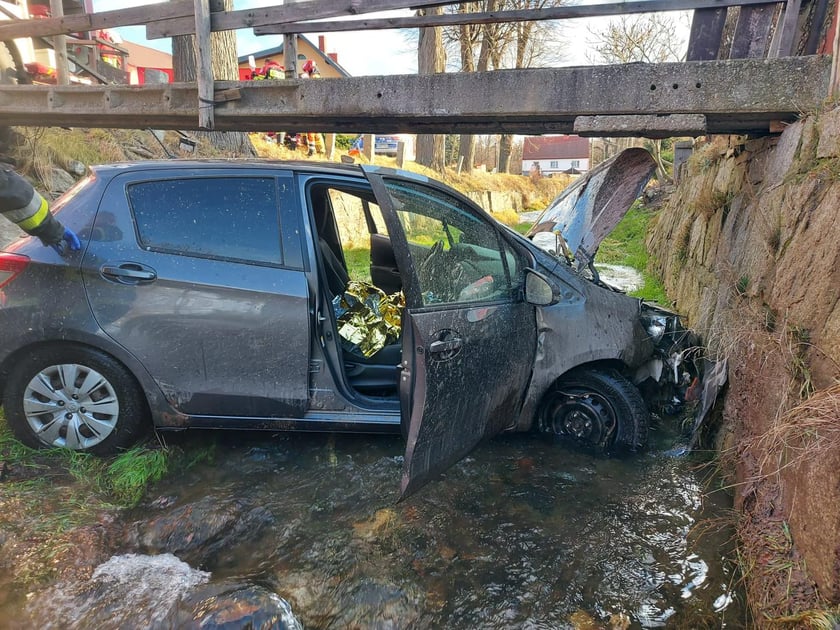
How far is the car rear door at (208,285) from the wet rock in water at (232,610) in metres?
1.10

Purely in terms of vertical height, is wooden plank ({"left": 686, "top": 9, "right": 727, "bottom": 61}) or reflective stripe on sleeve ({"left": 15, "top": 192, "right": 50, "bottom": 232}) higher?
wooden plank ({"left": 686, "top": 9, "right": 727, "bottom": 61})

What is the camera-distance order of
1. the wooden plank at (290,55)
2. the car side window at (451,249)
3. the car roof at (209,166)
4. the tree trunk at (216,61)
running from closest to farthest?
1. the car side window at (451,249)
2. the car roof at (209,166)
3. the wooden plank at (290,55)
4. the tree trunk at (216,61)

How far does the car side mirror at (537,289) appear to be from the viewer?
3.38m

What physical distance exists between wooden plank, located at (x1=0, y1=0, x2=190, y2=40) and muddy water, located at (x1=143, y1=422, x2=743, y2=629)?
3995 mm

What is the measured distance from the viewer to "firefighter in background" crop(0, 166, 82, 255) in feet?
9.36

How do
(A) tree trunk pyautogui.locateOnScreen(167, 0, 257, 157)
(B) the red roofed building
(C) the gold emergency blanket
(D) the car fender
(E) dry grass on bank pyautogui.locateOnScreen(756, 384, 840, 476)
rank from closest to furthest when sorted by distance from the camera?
1. (E) dry grass on bank pyautogui.locateOnScreen(756, 384, 840, 476)
2. (D) the car fender
3. (C) the gold emergency blanket
4. (A) tree trunk pyautogui.locateOnScreen(167, 0, 257, 157)
5. (B) the red roofed building

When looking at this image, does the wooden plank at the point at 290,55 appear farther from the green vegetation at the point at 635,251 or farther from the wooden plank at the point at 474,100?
the green vegetation at the point at 635,251

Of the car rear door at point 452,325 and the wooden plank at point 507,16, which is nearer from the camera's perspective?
the car rear door at point 452,325

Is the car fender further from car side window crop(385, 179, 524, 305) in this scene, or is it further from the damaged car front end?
car side window crop(385, 179, 524, 305)

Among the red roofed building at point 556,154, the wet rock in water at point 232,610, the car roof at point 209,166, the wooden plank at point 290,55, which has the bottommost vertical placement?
the wet rock in water at point 232,610

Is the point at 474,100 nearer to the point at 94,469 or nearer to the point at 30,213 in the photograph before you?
the point at 30,213

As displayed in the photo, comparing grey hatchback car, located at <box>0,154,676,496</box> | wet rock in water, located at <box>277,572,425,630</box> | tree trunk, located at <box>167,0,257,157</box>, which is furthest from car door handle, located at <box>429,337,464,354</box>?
tree trunk, located at <box>167,0,257,157</box>

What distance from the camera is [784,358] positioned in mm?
2750

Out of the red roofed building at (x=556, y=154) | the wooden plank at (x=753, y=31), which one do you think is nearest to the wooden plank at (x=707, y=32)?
the wooden plank at (x=753, y=31)
